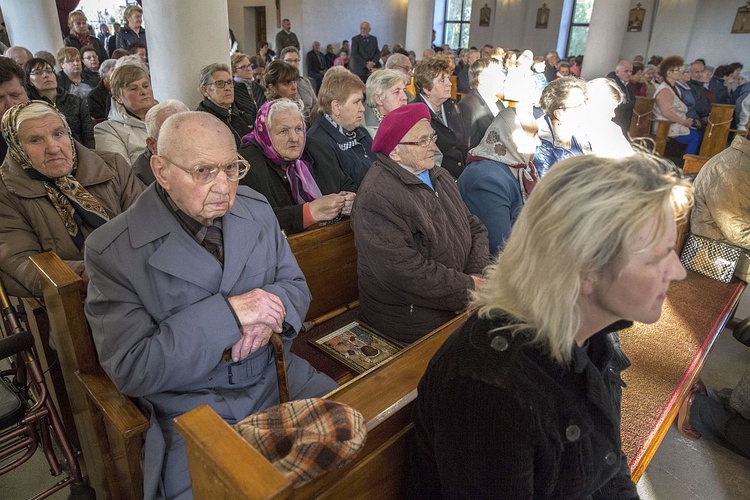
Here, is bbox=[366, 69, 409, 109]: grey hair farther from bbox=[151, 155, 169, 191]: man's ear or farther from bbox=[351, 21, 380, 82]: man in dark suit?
bbox=[351, 21, 380, 82]: man in dark suit

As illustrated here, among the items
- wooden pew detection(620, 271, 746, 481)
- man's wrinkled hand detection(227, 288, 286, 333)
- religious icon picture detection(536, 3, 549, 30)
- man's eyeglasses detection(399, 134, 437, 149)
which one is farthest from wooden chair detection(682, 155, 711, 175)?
religious icon picture detection(536, 3, 549, 30)

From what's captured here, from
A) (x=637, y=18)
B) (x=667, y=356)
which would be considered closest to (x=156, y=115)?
(x=667, y=356)

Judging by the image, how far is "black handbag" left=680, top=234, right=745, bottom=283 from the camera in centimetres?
341

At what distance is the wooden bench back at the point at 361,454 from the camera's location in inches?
36.2

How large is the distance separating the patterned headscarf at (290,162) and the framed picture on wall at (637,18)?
1551cm

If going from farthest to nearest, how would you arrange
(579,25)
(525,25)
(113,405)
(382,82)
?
(525,25), (579,25), (382,82), (113,405)

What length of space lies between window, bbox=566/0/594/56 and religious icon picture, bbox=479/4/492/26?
2696mm

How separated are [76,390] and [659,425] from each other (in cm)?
224

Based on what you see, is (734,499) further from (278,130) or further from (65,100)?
(65,100)

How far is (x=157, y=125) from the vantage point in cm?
299

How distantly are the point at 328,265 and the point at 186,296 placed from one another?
43.8 inches

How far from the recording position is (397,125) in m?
2.36

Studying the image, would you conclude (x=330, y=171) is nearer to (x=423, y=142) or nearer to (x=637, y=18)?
(x=423, y=142)

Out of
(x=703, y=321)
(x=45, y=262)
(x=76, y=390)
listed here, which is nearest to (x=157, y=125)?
(x=45, y=262)
